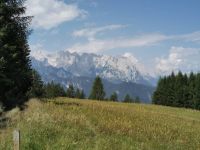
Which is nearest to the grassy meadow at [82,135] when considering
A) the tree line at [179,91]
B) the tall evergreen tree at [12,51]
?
the tall evergreen tree at [12,51]

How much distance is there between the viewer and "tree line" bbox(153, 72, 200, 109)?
99969mm

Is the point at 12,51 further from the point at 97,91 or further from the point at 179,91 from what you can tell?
the point at 97,91

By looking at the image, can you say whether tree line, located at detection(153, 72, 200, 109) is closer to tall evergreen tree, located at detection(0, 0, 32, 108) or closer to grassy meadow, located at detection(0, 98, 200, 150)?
tall evergreen tree, located at detection(0, 0, 32, 108)

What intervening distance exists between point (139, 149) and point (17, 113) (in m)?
7.72

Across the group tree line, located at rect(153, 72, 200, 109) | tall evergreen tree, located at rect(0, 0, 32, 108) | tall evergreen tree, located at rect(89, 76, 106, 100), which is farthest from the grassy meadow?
tall evergreen tree, located at rect(89, 76, 106, 100)

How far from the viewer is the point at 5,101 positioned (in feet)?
98.2

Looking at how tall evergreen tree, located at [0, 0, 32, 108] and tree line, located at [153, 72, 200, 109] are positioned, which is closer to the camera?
tall evergreen tree, located at [0, 0, 32, 108]

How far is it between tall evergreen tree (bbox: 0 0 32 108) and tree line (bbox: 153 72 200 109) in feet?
232

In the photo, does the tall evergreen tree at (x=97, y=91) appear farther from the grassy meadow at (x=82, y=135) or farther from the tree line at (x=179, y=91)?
the grassy meadow at (x=82, y=135)

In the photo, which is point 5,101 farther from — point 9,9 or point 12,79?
point 9,9

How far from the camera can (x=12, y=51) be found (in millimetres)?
30562

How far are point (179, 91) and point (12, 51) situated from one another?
7705cm

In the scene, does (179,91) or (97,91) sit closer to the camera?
(179,91)

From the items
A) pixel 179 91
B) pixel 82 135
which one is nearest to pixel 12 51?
pixel 82 135
